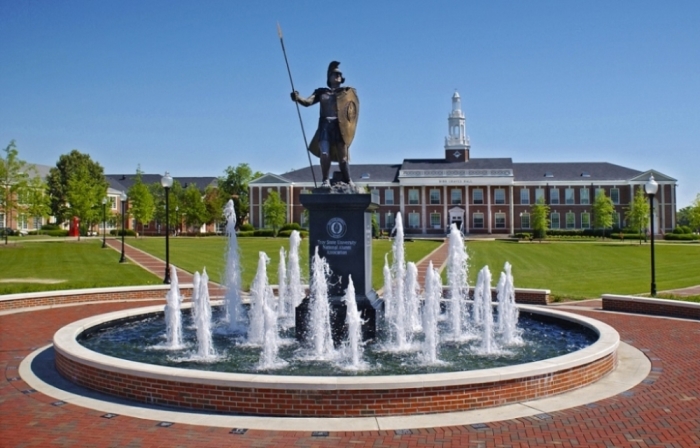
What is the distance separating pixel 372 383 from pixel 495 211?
269 feet

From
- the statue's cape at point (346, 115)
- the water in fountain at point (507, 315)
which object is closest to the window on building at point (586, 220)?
the water in fountain at point (507, 315)

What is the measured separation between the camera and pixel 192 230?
3676 inches

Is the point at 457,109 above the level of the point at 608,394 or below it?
above

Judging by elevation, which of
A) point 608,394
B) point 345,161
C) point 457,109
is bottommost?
point 608,394

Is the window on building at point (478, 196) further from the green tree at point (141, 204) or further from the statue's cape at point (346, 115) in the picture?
the statue's cape at point (346, 115)

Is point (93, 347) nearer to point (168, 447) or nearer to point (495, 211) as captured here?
point (168, 447)

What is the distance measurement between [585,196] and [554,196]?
4175 mm

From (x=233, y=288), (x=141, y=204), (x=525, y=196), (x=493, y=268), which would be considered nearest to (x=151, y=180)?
(x=141, y=204)

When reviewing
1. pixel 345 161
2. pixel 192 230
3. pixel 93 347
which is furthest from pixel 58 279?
pixel 192 230

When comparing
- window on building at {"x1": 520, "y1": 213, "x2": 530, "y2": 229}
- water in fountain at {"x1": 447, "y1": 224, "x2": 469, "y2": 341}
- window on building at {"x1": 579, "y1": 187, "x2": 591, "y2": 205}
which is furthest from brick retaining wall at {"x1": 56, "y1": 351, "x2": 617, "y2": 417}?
window on building at {"x1": 579, "y1": 187, "x2": 591, "y2": 205}

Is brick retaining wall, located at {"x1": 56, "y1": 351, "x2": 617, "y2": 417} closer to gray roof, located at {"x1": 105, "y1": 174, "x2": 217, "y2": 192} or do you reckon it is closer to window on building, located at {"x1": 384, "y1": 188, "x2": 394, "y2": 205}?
window on building, located at {"x1": 384, "y1": 188, "x2": 394, "y2": 205}

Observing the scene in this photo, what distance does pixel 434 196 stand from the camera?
88375 millimetres

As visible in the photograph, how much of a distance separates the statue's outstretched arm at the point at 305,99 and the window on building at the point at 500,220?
77.6 metres

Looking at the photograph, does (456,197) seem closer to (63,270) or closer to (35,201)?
(35,201)
